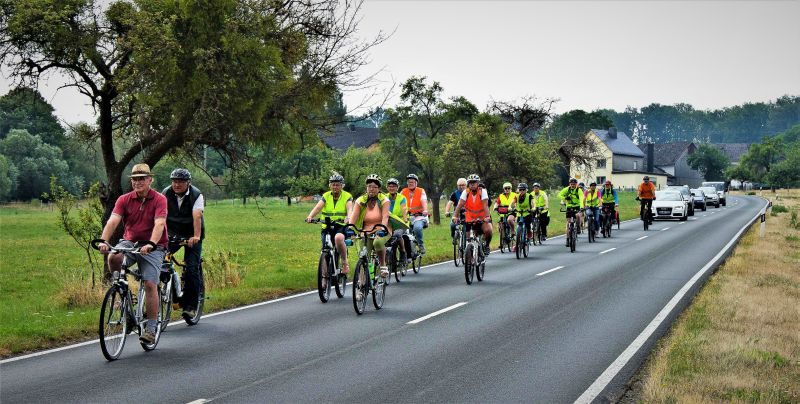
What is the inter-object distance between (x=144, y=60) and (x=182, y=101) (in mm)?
1061

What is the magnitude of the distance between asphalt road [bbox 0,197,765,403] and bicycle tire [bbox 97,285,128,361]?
144mm

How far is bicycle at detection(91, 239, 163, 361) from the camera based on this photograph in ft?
27.8

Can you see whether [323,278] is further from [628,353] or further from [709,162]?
[709,162]

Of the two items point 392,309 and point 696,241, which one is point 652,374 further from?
point 696,241

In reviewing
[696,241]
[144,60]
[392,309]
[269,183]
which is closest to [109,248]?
[392,309]

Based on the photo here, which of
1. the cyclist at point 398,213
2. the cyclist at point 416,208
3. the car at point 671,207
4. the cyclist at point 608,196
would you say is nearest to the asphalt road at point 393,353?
the cyclist at point 398,213

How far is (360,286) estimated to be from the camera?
12.0 meters

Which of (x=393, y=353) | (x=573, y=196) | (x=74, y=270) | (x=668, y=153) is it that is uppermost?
(x=668, y=153)

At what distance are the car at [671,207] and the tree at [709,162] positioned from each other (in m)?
92.1

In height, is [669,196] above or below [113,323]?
above

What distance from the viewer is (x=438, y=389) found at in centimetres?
736

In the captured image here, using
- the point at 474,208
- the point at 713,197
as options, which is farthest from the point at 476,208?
the point at 713,197

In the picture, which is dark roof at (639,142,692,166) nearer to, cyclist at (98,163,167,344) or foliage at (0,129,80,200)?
foliage at (0,129,80,200)

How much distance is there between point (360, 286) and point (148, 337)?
11.8 feet
